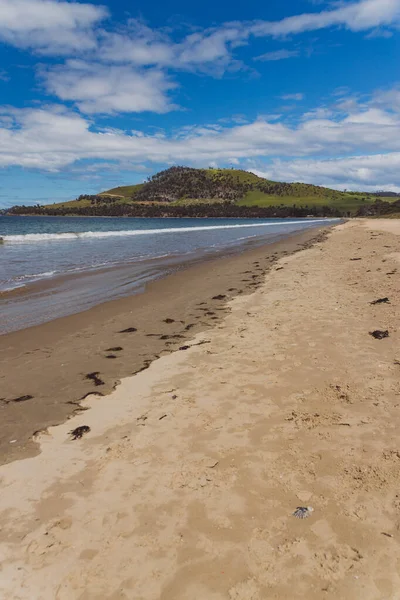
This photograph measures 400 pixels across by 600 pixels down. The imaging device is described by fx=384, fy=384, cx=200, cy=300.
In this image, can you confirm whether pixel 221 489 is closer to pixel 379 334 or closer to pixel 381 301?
pixel 379 334

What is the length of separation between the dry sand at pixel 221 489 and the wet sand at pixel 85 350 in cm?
41

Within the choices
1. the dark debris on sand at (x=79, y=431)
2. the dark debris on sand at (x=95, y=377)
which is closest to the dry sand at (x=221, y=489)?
the dark debris on sand at (x=79, y=431)

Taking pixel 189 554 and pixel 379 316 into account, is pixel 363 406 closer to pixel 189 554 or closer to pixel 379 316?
pixel 189 554

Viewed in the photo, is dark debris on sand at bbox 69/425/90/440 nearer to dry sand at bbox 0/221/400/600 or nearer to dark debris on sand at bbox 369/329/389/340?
dry sand at bbox 0/221/400/600

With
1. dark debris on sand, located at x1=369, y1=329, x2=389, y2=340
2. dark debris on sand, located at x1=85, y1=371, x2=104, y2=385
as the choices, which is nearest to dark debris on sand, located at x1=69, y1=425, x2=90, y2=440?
dark debris on sand, located at x1=85, y1=371, x2=104, y2=385

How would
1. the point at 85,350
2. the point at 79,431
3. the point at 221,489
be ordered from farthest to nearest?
1. the point at 85,350
2. the point at 79,431
3. the point at 221,489

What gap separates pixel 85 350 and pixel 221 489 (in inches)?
194

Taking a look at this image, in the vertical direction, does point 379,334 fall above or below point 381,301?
below

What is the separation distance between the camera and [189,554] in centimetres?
302

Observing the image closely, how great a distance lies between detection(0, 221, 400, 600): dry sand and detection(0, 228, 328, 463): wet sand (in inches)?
16.1

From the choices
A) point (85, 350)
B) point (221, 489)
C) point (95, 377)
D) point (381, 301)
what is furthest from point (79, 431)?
point (381, 301)

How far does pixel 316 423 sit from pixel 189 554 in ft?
7.66

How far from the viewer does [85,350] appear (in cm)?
783

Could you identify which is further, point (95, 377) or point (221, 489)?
point (95, 377)
